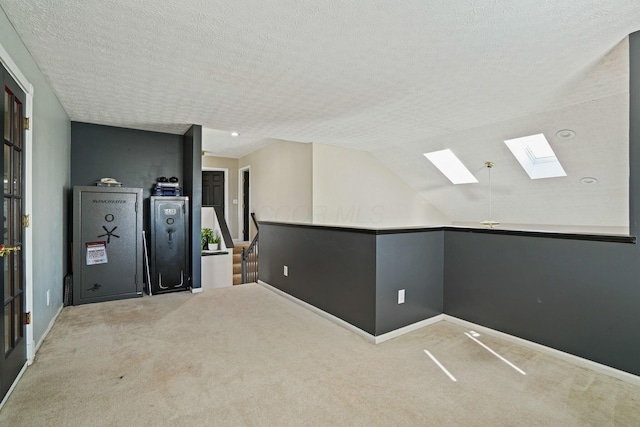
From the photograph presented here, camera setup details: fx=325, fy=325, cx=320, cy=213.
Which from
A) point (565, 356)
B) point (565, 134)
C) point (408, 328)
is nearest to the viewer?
point (565, 356)

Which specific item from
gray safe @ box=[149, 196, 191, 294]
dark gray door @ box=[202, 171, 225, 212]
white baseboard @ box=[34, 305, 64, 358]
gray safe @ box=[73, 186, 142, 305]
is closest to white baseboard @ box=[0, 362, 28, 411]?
white baseboard @ box=[34, 305, 64, 358]

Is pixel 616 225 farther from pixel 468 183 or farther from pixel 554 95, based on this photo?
pixel 554 95

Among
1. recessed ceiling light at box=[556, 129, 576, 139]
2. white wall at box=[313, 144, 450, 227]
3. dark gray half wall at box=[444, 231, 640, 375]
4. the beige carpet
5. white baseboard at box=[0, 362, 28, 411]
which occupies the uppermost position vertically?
recessed ceiling light at box=[556, 129, 576, 139]

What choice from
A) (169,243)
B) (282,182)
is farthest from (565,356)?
(282,182)

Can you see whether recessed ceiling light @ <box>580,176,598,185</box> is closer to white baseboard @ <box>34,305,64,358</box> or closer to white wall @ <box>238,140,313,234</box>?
white wall @ <box>238,140,313,234</box>

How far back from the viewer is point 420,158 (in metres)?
5.91

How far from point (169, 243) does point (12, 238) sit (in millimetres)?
2395

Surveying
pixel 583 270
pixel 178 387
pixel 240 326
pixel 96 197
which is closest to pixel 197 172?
pixel 96 197

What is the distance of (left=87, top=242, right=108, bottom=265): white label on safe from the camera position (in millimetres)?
3977

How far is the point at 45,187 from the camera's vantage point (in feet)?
9.86

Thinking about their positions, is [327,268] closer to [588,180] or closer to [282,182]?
[282,182]

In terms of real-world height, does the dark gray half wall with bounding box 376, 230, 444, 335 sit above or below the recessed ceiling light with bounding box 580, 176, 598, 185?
below

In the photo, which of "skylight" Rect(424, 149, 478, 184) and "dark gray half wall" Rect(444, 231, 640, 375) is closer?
"dark gray half wall" Rect(444, 231, 640, 375)

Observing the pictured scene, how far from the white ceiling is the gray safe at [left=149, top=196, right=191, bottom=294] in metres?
1.12
